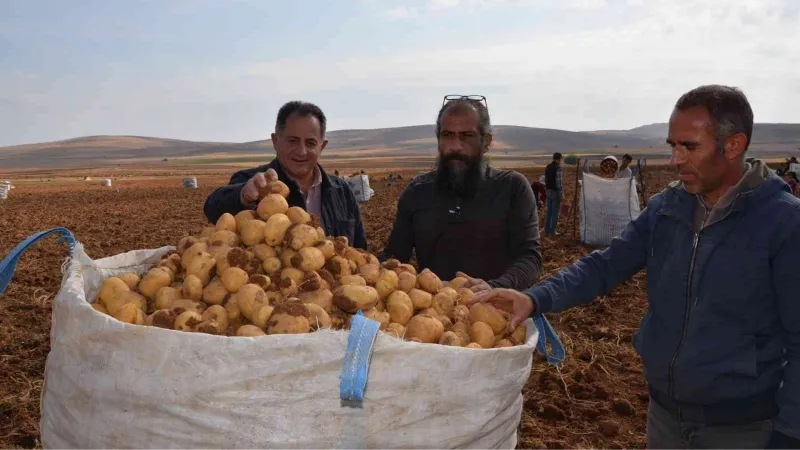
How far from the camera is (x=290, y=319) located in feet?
5.60

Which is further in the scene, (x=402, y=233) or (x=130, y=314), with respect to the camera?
(x=402, y=233)

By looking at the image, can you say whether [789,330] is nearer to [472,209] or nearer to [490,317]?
[490,317]

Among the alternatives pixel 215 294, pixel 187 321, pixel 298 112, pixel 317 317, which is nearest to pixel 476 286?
pixel 317 317

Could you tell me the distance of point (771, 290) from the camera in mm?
1952

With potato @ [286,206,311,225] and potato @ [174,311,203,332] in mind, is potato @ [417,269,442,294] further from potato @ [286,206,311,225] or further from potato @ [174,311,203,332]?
potato @ [174,311,203,332]

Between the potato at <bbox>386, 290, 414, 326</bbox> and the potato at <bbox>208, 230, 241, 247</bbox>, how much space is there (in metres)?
0.64

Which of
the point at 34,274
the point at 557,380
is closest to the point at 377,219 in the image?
the point at 34,274

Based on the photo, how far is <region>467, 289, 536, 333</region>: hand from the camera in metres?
2.12

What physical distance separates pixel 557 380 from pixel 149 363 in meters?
4.02

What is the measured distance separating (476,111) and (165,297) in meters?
1.83

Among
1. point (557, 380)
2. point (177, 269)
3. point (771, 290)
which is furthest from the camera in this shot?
point (557, 380)

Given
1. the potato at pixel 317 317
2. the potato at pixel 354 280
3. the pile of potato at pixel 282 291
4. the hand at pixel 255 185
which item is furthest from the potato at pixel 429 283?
the hand at pixel 255 185

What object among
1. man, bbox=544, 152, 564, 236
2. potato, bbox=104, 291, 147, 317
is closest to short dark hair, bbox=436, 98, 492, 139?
potato, bbox=104, 291, 147, 317

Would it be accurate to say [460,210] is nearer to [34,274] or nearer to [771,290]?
[771,290]
